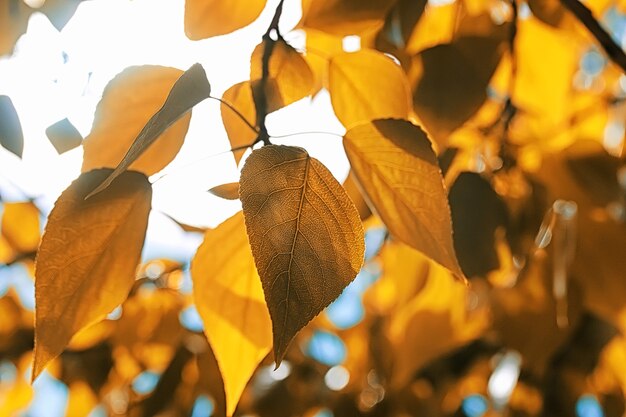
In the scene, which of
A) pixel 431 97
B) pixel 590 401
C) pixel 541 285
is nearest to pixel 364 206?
pixel 431 97

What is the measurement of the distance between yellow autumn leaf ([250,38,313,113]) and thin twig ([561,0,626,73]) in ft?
0.40

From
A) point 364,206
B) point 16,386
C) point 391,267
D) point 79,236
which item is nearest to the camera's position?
point 79,236

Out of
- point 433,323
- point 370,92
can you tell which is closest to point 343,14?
point 370,92

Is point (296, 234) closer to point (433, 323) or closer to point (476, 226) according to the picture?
point (476, 226)

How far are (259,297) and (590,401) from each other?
0.75m

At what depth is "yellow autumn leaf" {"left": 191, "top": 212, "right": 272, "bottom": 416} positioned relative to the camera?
0.26 metres

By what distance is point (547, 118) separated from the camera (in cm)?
53

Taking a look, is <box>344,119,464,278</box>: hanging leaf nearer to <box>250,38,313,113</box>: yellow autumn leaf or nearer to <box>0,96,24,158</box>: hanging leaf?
<box>250,38,313,113</box>: yellow autumn leaf

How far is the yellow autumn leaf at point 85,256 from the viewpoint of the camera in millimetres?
225

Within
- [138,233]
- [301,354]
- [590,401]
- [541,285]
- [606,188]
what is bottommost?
[590,401]

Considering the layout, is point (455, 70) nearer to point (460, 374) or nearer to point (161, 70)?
point (161, 70)

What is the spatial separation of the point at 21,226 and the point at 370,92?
0.52m

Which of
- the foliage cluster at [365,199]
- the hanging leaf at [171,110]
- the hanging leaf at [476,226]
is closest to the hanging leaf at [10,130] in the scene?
the foliage cluster at [365,199]

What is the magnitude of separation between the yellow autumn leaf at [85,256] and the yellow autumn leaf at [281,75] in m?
0.06
